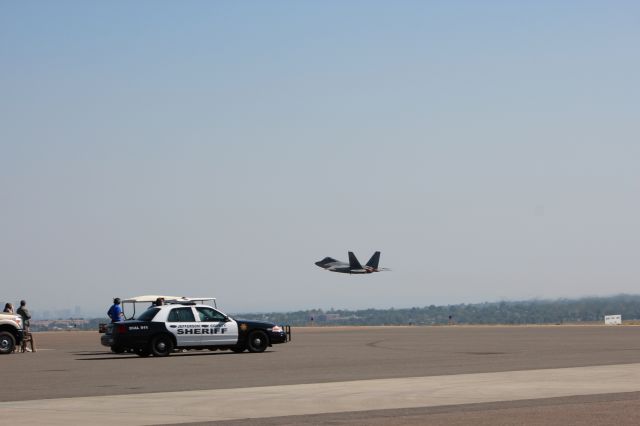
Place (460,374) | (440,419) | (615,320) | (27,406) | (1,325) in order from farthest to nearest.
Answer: (615,320)
(1,325)
(460,374)
(27,406)
(440,419)

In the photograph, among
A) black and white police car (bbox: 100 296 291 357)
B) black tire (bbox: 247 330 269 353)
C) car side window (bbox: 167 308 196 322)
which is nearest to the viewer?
black and white police car (bbox: 100 296 291 357)

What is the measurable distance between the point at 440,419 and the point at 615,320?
5717 cm

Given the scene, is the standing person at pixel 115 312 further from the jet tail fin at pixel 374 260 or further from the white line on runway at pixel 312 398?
the jet tail fin at pixel 374 260

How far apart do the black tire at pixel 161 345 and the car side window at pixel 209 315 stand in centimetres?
120

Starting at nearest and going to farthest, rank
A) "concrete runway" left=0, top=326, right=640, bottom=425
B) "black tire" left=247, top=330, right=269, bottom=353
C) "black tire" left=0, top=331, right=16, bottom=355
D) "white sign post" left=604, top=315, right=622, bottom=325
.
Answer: "concrete runway" left=0, top=326, right=640, bottom=425 < "black tire" left=247, top=330, right=269, bottom=353 < "black tire" left=0, top=331, right=16, bottom=355 < "white sign post" left=604, top=315, right=622, bottom=325

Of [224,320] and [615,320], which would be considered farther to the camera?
[615,320]

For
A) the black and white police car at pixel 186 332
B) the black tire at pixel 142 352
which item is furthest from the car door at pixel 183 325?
the black tire at pixel 142 352

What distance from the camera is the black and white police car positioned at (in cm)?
3191

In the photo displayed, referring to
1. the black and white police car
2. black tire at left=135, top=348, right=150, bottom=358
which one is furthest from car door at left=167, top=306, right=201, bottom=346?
black tire at left=135, top=348, right=150, bottom=358

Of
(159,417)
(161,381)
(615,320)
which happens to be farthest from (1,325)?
(615,320)

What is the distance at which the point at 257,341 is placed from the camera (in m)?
33.6

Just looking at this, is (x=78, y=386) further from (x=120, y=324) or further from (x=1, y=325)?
(x=1, y=325)

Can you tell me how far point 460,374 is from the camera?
22.9 meters

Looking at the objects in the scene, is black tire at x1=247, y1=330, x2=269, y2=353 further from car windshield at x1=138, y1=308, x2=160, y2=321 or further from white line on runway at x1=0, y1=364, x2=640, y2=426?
white line on runway at x1=0, y1=364, x2=640, y2=426
